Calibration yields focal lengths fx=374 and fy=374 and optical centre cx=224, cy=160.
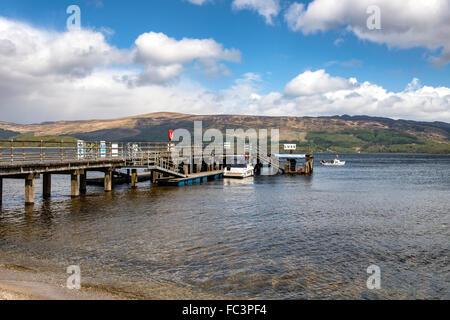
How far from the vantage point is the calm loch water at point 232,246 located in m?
14.1

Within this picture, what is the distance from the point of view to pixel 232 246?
19531 mm

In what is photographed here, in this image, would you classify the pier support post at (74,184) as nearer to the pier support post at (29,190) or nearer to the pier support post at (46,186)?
the pier support post at (46,186)

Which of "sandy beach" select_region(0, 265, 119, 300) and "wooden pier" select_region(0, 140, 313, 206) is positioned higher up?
"wooden pier" select_region(0, 140, 313, 206)

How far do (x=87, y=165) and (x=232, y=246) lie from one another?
23.0 meters

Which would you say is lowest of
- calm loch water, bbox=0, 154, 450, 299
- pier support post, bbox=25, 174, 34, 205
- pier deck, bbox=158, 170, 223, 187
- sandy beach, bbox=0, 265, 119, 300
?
calm loch water, bbox=0, 154, 450, 299

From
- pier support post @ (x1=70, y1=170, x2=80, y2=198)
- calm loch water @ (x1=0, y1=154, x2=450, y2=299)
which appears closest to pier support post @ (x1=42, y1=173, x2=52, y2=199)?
pier support post @ (x1=70, y1=170, x2=80, y2=198)

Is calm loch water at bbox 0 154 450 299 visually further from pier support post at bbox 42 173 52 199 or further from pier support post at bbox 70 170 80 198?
pier support post at bbox 42 173 52 199

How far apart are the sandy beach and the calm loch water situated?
712 millimetres

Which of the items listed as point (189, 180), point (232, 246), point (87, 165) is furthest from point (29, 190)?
point (189, 180)

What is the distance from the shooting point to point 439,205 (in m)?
36.2

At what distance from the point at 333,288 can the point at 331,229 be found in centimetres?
1066

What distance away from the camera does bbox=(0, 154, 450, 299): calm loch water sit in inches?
555

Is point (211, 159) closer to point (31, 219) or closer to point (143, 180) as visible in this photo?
point (143, 180)
